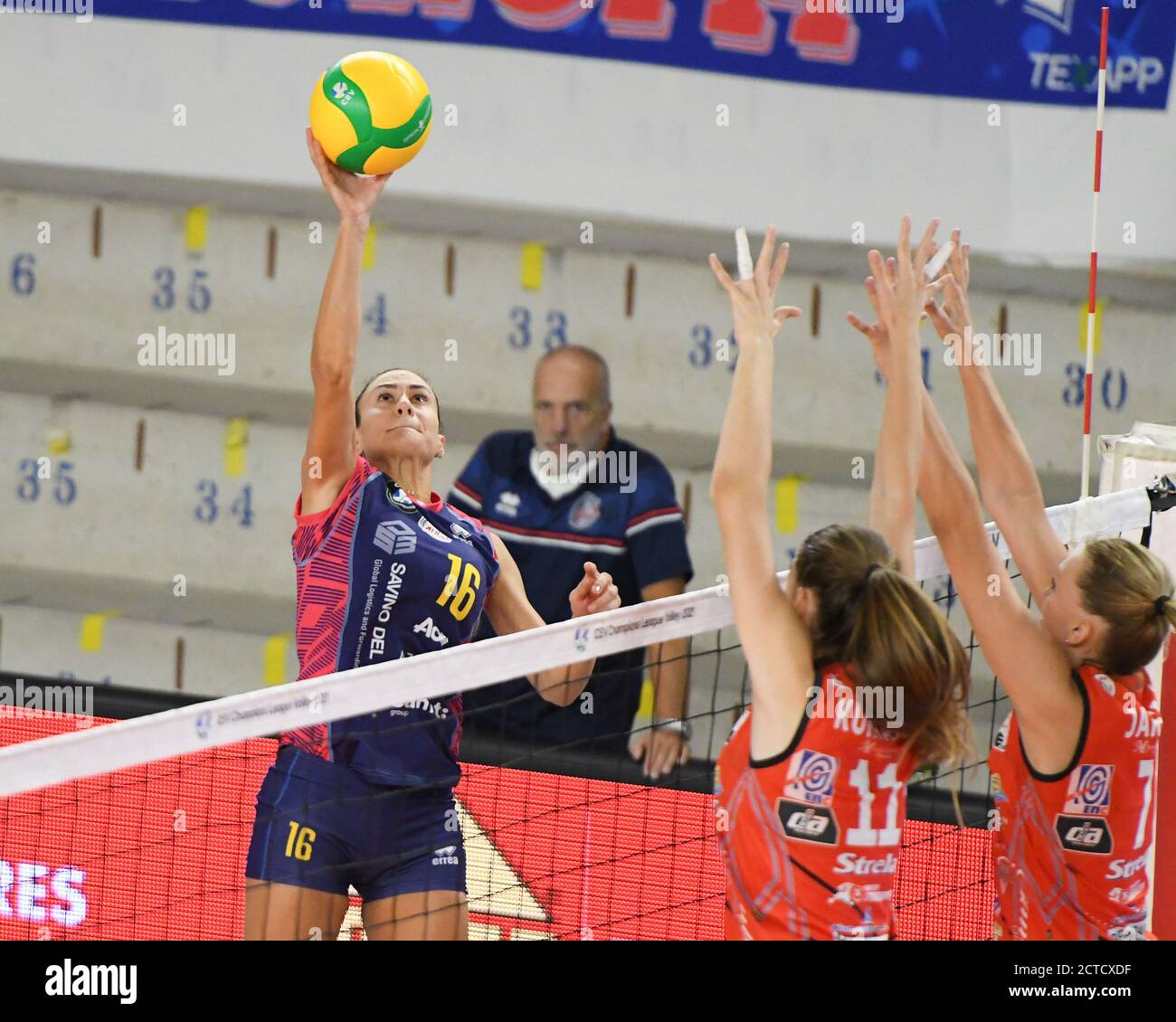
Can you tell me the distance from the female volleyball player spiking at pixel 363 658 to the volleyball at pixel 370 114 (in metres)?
0.21

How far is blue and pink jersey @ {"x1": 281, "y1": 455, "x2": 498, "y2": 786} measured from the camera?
3.34m

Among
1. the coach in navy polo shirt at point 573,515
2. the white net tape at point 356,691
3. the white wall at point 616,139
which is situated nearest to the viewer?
the white net tape at point 356,691

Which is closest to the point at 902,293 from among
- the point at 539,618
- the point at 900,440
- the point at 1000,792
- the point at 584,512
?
the point at 900,440

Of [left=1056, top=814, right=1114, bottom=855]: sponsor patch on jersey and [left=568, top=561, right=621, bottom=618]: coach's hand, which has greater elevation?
[left=568, top=561, right=621, bottom=618]: coach's hand

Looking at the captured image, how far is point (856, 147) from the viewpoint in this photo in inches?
250

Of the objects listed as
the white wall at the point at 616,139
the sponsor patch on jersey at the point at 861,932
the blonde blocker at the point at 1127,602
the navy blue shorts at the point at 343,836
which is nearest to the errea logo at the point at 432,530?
the navy blue shorts at the point at 343,836

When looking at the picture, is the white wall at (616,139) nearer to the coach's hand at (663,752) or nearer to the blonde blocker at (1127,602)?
the coach's hand at (663,752)

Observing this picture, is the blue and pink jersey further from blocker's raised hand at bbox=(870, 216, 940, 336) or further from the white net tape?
blocker's raised hand at bbox=(870, 216, 940, 336)

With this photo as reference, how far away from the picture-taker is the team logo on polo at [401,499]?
11.2 ft

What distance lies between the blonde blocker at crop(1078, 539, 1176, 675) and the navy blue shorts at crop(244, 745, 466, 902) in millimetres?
1381

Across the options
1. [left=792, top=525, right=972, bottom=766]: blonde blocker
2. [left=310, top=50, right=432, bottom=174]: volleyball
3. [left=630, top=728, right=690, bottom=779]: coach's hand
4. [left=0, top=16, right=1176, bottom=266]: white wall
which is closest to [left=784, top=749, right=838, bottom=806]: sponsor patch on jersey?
[left=792, top=525, right=972, bottom=766]: blonde blocker

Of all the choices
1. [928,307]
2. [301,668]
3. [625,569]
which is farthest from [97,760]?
[625,569]
